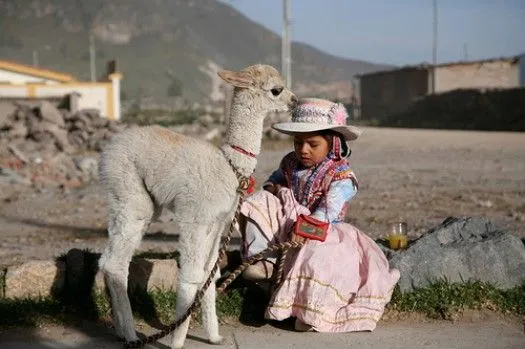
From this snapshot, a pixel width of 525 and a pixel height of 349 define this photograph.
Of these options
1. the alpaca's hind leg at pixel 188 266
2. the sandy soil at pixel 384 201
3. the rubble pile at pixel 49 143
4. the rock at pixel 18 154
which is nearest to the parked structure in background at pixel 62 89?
the rubble pile at pixel 49 143

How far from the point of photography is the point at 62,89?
28641 millimetres

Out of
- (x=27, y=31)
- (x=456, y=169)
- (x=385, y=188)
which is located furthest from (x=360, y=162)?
(x=27, y=31)

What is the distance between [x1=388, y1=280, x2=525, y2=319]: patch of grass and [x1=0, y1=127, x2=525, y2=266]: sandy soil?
3.38m

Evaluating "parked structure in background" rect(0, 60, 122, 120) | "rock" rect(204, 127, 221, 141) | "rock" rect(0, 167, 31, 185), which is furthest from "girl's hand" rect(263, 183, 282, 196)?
"parked structure in background" rect(0, 60, 122, 120)

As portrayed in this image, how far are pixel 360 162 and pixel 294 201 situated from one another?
12.9 metres

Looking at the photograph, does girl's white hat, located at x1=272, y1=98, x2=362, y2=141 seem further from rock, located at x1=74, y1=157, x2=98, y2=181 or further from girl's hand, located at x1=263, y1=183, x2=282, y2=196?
rock, located at x1=74, y1=157, x2=98, y2=181

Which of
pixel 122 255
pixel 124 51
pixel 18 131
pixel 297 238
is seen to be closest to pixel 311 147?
pixel 297 238

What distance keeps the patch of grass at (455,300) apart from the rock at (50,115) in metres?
18.3

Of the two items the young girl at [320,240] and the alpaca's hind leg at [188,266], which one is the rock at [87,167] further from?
the alpaca's hind leg at [188,266]

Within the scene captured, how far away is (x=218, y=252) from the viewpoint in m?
5.05

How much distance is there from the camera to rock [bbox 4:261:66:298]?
17.7 feet

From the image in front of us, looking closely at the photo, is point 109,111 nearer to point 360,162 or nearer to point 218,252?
point 360,162

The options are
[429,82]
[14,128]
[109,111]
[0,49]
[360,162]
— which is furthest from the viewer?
[0,49]

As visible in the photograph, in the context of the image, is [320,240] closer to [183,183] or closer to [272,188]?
[272,188]
